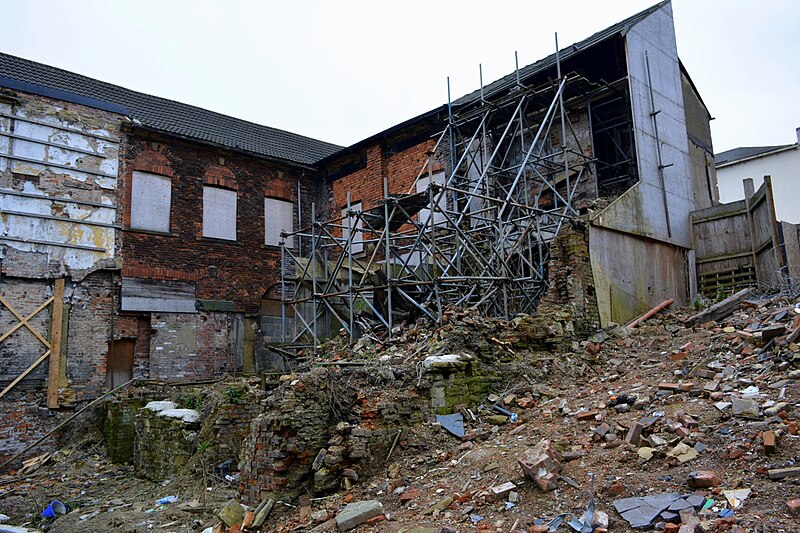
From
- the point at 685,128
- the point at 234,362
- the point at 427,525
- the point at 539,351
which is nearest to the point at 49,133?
the point at 234,362

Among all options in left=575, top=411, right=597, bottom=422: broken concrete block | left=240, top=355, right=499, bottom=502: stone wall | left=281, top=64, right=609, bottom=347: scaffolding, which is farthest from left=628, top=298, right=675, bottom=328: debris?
left=240, top=355, right=499, bottom=502: stone wall

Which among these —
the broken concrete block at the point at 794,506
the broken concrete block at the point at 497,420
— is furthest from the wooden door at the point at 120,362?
the broken concrete block at the point at 794,506

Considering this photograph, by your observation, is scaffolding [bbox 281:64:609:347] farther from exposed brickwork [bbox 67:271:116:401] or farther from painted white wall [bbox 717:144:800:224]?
painted white wall [bbox 717:144:800:224]

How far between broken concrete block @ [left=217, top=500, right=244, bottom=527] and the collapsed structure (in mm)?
4870

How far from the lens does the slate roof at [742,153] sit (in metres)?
30.1

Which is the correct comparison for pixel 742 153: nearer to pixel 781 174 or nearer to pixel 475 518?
pixel 781 174

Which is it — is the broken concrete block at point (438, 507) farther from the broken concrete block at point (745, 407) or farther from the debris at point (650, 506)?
the broken concrete block at point (745, 407)

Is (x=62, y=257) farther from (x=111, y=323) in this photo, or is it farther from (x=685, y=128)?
(x=685, y=128)

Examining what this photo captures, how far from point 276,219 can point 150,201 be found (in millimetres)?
4094

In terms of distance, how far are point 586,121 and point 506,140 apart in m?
2.29

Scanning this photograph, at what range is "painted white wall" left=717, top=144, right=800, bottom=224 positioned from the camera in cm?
2909

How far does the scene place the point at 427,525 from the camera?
594 cm

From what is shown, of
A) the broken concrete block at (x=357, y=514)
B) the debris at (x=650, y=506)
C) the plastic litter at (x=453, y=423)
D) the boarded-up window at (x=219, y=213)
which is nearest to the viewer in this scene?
the debris at (x=650, y=506)

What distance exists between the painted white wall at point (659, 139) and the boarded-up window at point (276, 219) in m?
10.9
